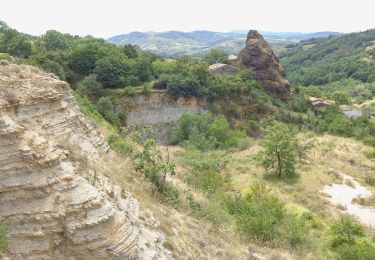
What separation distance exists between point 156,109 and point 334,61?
122m

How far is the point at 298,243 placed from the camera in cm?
1778

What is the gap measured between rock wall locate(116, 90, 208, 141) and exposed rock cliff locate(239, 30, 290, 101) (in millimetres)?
14065

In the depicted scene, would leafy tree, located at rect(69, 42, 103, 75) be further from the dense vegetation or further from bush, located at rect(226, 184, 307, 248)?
bush, located at rect(226, 184, 307, 248)

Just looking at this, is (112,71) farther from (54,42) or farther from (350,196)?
(350,196)

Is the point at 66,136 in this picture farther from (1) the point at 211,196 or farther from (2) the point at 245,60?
(2) the point at 245,60

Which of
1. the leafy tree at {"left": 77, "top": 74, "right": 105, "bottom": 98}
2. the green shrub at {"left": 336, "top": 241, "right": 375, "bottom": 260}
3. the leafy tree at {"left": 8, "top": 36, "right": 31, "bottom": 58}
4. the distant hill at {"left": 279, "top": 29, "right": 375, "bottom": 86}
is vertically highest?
the leafy tree at {"left": 8, "top": 36, "right": 31, "bottom": 58}

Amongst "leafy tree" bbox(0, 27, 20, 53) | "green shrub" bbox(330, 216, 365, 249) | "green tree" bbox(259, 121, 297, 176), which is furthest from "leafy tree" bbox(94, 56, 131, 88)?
"green shrub" bbox(330, 216, 365, 249)

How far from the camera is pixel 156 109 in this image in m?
49.2

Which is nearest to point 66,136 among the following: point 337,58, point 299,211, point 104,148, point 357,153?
point 104,148

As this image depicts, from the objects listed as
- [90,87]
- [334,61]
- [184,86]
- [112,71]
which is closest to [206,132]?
[184,86]

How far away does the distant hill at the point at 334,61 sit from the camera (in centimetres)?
13550

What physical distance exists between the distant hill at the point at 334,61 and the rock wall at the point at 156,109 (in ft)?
276

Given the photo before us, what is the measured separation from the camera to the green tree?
3038cm

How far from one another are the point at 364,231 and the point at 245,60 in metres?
45.2
